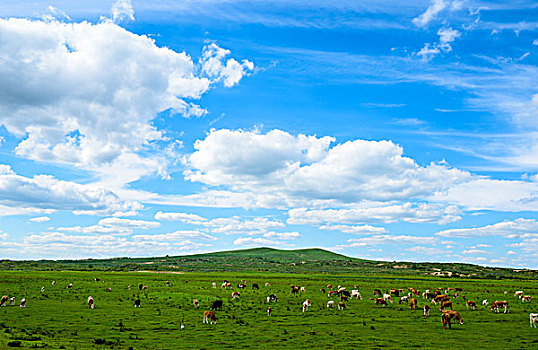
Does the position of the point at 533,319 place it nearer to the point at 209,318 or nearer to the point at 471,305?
the point at 471,305

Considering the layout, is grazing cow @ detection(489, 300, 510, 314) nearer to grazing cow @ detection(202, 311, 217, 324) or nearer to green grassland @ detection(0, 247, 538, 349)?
green grassland @ detection(0, 247, 538, 349)

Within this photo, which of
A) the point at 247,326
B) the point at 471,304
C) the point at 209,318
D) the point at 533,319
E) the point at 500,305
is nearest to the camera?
the point at 247,326

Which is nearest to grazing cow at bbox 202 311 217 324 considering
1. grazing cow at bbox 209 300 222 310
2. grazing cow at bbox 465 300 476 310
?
grazing cow at bbox 209 300 222 310

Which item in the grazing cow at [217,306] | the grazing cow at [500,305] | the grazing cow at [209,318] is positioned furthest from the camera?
the grazing cow at [500,305]

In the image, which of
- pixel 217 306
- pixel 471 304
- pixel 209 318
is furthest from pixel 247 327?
pixel 471 304

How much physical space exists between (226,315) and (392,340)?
1774cm

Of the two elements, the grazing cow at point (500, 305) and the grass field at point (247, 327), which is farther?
the grazing cow at point (500, 305)

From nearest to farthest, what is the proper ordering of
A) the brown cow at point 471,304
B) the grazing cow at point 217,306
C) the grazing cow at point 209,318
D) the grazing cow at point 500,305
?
1. the grazing cow at point 209,318
2. the grazing cow at point 217,306
3. the grazing cow at point 500,305
4. the brown cow at point 471,304

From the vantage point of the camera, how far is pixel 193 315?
41.0 meters

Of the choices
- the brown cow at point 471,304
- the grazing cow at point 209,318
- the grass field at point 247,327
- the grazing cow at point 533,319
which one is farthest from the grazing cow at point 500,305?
the grazing cow at point 209,318

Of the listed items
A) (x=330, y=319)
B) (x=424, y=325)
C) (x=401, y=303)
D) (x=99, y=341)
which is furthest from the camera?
(x=401, y=303)

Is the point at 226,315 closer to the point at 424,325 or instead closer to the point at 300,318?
the point at 300,318

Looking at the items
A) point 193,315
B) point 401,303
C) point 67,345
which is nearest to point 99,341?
point 67,345

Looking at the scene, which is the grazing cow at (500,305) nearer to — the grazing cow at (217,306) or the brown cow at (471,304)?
the brown cow at (471,304)
